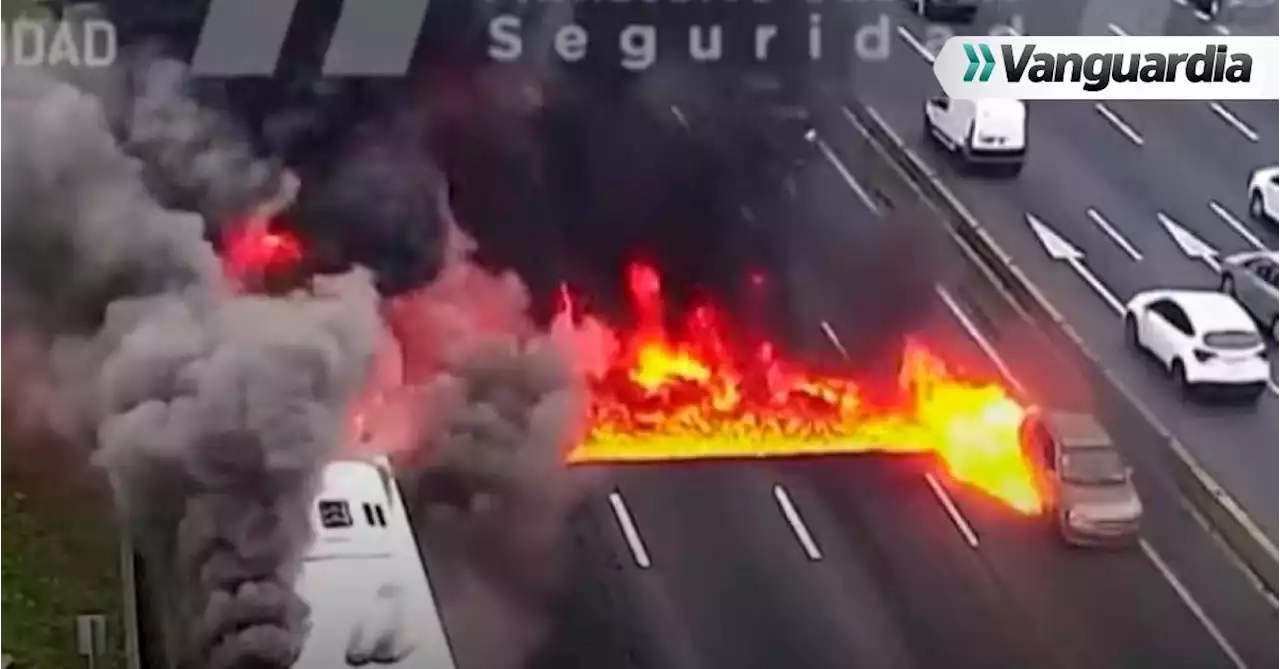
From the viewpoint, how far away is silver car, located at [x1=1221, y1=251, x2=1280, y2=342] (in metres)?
2.89

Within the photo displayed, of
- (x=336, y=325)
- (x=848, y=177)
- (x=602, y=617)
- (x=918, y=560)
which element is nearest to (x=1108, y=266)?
(x=848, y=177)

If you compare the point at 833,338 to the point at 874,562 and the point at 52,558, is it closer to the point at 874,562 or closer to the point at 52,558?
the point at 874,562

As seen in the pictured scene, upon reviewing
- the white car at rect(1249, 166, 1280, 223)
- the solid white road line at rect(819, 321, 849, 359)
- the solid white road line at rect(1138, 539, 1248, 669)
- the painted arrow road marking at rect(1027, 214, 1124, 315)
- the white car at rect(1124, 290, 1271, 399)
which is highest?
the white car at rect(1249, 166, 1280, 223)

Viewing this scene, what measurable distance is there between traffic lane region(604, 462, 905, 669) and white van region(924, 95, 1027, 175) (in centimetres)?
54

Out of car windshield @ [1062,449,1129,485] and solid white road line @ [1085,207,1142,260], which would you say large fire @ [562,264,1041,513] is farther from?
solid white road line @ [1085,207,1142,260]

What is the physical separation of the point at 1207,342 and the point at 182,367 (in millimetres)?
1448

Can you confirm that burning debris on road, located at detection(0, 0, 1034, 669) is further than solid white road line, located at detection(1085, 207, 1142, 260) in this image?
No

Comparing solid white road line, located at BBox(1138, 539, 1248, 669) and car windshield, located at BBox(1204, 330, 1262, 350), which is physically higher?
car windshield, located at BBox(1204, 330, 1262, 350)

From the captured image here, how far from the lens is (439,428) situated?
2.83 metres

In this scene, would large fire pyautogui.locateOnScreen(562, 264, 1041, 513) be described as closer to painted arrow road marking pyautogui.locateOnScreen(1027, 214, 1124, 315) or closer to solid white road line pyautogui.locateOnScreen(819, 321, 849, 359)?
solid white road line pyautogui.locateOnScreen(819, 321, 849, 359)

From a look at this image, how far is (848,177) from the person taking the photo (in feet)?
9.50

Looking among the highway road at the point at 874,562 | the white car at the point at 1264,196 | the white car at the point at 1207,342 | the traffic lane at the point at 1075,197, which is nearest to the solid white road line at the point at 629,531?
the highway road at the point at 874,562

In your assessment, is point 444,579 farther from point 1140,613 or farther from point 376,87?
point 1140,613
